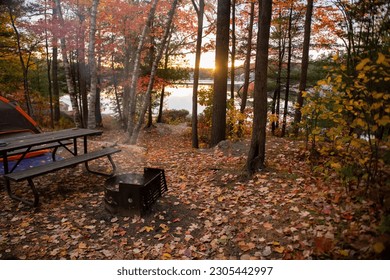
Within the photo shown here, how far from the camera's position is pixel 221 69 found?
862cm

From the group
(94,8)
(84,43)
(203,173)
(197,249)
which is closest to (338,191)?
(197,249)

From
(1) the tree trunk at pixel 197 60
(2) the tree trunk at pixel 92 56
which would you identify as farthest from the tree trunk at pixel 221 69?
(2) the tree trunk at pixel 92 56

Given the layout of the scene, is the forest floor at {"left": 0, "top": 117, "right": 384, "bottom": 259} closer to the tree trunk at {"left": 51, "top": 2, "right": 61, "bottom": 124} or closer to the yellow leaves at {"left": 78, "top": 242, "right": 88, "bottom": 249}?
the yellow leaves at {"left": 78, "top": 242, "right": 88, "bottom": 249}

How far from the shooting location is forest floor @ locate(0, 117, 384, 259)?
3.29 metres

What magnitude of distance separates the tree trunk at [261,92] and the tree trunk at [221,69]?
125 inches

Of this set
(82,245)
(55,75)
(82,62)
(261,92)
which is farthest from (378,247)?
(55,75)

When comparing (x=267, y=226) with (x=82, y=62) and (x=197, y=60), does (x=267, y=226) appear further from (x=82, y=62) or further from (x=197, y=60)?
(x=82, y=62)

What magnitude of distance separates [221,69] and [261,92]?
140 inches

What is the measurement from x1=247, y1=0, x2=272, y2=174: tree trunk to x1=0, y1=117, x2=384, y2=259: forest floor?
34cm

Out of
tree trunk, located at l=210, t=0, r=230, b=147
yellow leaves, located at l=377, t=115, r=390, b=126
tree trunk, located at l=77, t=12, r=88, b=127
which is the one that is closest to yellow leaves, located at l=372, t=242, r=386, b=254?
yellow leaves, located at l=377, t=115, r=390, b=126

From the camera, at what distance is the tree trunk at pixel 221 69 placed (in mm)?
8273

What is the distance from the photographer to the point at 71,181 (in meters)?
6.06

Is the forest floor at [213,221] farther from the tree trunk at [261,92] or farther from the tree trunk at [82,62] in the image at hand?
the tree trunk at [82,62]
